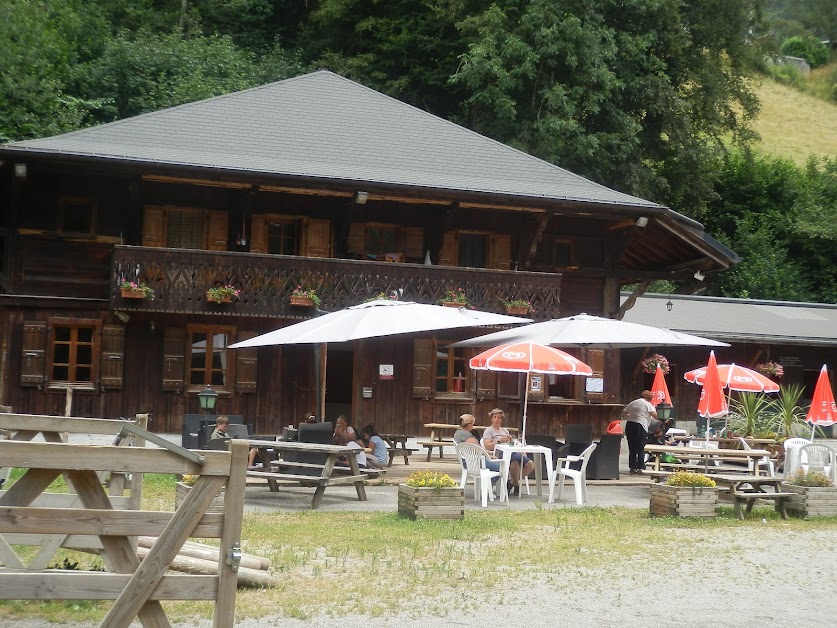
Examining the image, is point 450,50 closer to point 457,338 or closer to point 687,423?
point 687,423

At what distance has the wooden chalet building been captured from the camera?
21219 millimetres

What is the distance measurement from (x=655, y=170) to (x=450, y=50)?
27.5 feet

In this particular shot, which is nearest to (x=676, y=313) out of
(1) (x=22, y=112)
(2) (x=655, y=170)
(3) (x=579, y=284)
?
(2) (x=655, y=170)

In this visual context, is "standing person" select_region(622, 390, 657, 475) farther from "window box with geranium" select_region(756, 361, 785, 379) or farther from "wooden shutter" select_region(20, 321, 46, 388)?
"window box with geranium" select_region(756, 361, 785, 379)

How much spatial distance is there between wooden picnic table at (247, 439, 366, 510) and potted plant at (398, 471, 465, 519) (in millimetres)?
1225

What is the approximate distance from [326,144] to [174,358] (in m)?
5.60

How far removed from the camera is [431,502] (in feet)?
35.5

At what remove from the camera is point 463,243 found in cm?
2423

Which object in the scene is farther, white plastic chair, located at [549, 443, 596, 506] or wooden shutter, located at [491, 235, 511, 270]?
wooden shutter, located at [491, 235, 511, 270]

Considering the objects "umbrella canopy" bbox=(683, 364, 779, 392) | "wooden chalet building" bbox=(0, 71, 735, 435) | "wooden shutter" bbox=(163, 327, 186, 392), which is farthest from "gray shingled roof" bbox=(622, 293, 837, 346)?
"wooden shutter" bbox=(163, 327, 186, 392)

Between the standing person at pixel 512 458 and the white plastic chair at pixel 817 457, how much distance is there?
346 cm

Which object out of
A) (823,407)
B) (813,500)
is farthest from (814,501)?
(823,407)

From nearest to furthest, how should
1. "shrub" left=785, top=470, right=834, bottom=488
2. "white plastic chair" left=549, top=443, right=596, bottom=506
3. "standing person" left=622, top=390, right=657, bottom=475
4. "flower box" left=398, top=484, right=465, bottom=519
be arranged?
1. "flower box" left=398, top=484, right=465, bottom=519
2. "shrub" left=785, top=470, right=834, bottom=488
3. "white plastic chair" left=549, top=443, right=596, bottom=506
4. "standing person" left=622, top=390, right=657, bottom=475

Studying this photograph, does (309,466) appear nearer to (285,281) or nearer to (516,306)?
(285,281)
